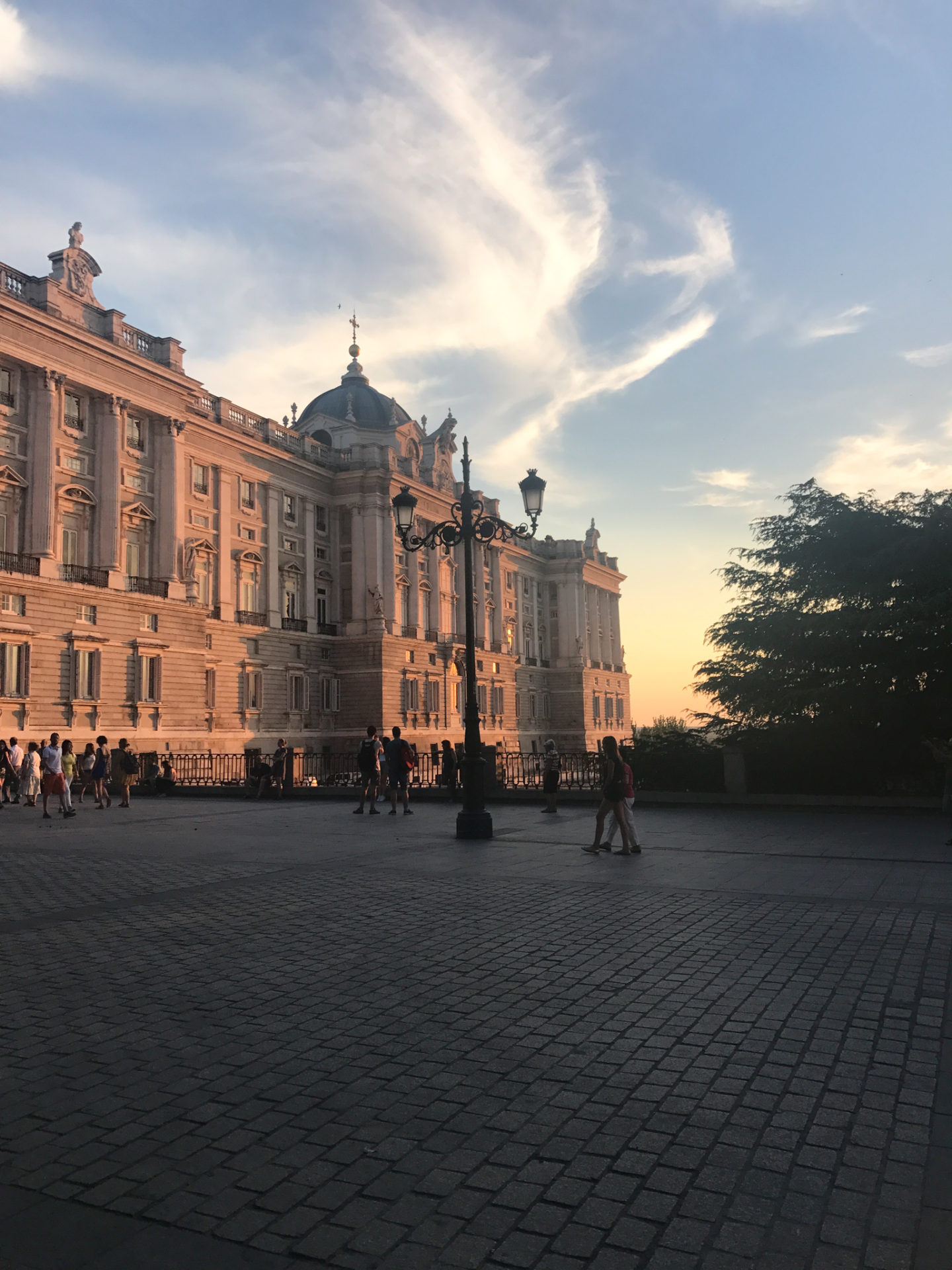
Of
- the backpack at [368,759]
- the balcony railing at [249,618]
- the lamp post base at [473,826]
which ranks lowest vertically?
the lamp post base at [473,826]

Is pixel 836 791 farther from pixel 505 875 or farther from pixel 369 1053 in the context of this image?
pixel 369 1053

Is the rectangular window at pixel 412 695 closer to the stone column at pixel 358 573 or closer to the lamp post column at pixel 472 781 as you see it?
the stone column at pixel 358 573

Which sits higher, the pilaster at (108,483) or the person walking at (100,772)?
the pilaster at (108,483)

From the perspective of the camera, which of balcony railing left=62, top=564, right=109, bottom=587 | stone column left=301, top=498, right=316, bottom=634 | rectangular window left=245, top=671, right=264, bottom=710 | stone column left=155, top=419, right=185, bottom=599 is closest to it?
balcony railing left=62, top=564, right=109, bottom=587

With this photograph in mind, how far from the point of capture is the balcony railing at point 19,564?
36.4 meters

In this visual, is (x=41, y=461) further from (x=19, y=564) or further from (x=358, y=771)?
(x=358, y=771)

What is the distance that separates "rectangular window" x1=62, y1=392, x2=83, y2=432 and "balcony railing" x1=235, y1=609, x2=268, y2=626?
1373 centimetres

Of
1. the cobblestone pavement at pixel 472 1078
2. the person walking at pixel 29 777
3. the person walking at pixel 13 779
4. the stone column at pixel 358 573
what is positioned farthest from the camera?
the stone column at pixel 358 573

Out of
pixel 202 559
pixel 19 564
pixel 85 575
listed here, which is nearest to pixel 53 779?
pixel 19 564

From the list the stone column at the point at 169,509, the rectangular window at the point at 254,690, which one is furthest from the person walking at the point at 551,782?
the rectangular window at the point at 254,690

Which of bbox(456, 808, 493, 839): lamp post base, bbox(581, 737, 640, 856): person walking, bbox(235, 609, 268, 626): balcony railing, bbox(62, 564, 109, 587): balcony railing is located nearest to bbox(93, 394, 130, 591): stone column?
bbox(62, 564, 109, 587): balcony railing

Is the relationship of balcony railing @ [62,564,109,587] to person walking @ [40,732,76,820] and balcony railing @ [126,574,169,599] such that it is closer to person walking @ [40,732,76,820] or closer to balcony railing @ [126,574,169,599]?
balcony railing @ [126,574,169,599]

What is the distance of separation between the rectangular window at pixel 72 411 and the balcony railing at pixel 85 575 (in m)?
6.14

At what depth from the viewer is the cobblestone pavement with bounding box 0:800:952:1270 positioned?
3225 mm
